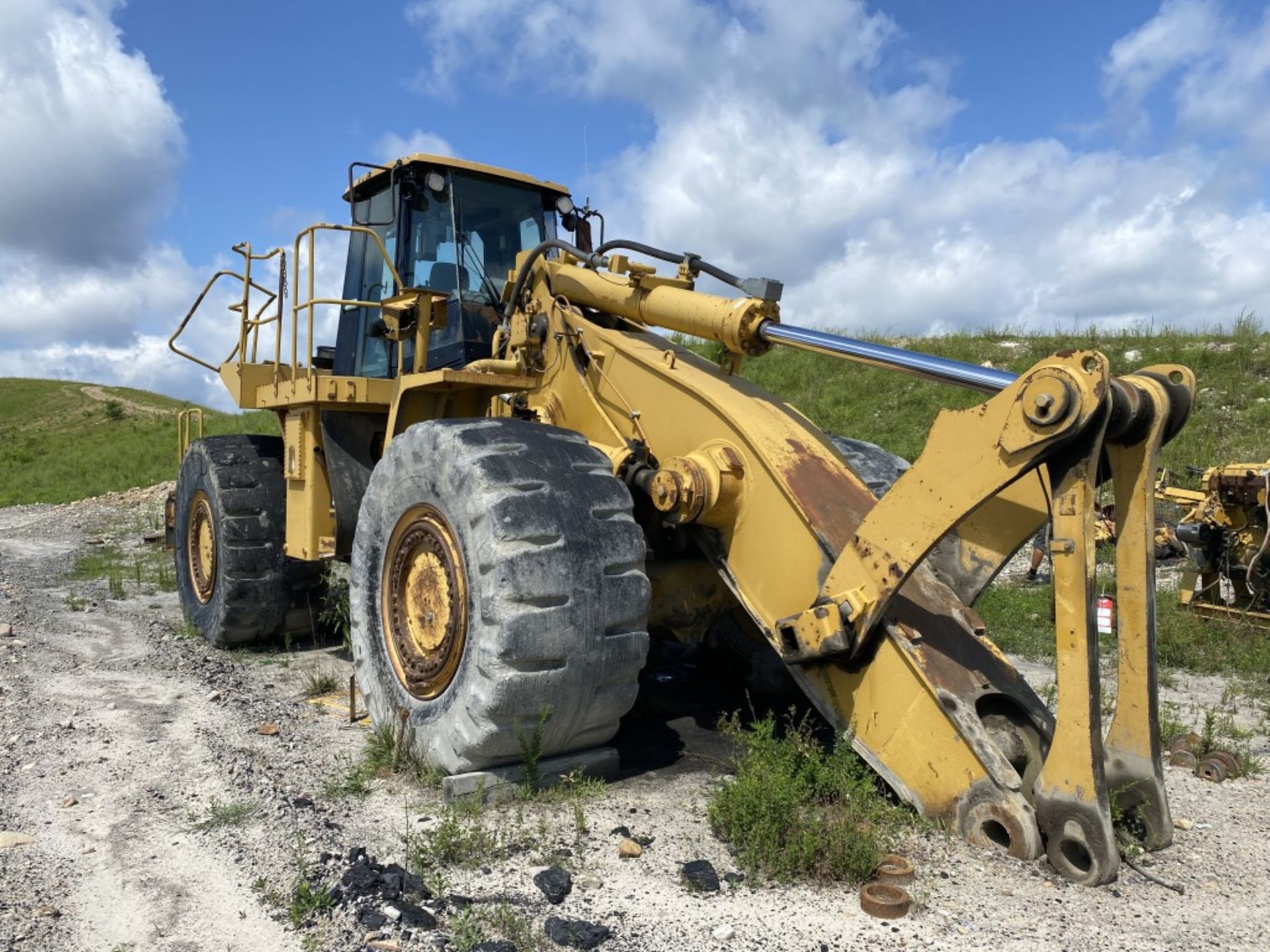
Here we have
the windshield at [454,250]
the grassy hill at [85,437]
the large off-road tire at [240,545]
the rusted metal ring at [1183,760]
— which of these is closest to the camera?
the rusted metal ring at [1183,760]

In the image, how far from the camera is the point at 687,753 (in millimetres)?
4945

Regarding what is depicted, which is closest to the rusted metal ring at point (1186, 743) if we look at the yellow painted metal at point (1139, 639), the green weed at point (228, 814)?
the yellow painted metal at point (1139, 639)

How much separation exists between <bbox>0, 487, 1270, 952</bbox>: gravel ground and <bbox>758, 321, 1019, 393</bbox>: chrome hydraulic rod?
1.69 meters

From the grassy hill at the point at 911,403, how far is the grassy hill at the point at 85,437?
0.07 m

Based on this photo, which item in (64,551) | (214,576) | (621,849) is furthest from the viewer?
(64,551)

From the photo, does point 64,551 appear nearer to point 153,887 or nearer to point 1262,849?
point 153,887

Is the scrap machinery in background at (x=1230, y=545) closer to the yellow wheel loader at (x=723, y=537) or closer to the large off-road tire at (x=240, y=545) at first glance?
the yellow wheel loader at (x=723, y=537)

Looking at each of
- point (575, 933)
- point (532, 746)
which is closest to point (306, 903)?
point (575, 933)

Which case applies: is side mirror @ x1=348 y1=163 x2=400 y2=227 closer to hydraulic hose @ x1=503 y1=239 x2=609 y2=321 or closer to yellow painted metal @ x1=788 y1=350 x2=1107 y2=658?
hydraulic hose @ x1=503 y1=239 x2=609 y2=321

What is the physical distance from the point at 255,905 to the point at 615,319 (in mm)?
3529

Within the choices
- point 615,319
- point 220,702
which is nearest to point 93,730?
point 220,702

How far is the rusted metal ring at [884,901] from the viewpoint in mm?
3176

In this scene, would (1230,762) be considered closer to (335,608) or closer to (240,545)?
(335,608)

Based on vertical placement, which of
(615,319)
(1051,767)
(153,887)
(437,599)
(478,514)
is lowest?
(153,887)
